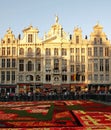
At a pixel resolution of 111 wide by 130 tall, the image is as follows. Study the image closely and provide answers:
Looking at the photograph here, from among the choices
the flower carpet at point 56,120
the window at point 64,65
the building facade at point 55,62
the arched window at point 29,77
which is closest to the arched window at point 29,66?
the building facade at point 55,62

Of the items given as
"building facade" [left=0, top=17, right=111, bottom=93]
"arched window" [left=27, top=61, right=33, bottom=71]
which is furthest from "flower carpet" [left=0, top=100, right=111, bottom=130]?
"arched window" [left=27, top=61, right=33, bottom=71]

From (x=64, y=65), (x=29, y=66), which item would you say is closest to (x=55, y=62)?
(x=64, y=65)

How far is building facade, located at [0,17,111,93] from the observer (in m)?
65.8

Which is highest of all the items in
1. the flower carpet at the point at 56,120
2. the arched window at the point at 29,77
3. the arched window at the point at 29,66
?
the arched window at the point at 29,66

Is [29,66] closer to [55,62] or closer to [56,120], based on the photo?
[55,62]

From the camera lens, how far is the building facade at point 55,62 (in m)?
65.8

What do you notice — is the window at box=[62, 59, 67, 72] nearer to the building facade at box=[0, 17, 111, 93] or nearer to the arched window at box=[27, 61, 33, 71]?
the building facade at box=[0, 17, 111, 93]

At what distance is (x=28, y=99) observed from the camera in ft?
136

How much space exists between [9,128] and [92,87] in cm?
5499

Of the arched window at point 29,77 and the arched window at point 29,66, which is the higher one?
the arched window at point 29,66

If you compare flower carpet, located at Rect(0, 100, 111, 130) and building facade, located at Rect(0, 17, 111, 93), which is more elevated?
building facade, located at Rect(0, 17, 111, 93)

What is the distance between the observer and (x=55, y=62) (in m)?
66.2

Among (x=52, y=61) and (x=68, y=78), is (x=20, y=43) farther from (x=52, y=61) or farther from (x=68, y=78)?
(x=68, y=78)

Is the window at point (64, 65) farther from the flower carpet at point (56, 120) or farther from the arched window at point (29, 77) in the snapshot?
the flower carpet at point (56, 120)
